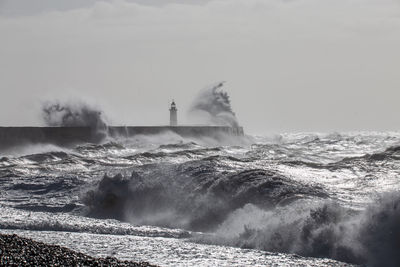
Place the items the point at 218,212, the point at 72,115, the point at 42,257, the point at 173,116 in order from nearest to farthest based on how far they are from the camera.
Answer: the point at 42,257 → the point at 218,212 → the point at 72,115 → the point at 173,116

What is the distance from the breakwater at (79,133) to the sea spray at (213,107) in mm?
4641

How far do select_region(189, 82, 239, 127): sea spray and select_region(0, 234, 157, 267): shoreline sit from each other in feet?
126

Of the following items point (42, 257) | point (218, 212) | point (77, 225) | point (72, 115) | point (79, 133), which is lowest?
point (77, 225)

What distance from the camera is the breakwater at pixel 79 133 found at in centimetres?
2561

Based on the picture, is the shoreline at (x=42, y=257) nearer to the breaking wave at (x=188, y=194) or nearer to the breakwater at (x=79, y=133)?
the breaking wave at (x=188, y=194)

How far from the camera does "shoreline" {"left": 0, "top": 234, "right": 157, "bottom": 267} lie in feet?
20.1

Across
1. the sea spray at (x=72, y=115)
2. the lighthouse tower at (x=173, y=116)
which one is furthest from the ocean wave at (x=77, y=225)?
the lighthouse tower at (x=173, y=116)

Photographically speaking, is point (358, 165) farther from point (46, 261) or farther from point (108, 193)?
point (46, 261)

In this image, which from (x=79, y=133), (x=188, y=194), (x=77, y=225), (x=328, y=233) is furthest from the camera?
(x=79, y=133)

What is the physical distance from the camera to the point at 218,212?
10.1 metres

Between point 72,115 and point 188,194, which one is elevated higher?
point 72,115

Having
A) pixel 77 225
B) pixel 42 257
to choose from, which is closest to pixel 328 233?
pixel 42 257

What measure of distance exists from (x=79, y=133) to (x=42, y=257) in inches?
936

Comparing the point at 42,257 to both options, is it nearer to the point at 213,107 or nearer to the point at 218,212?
the point at 218,212
